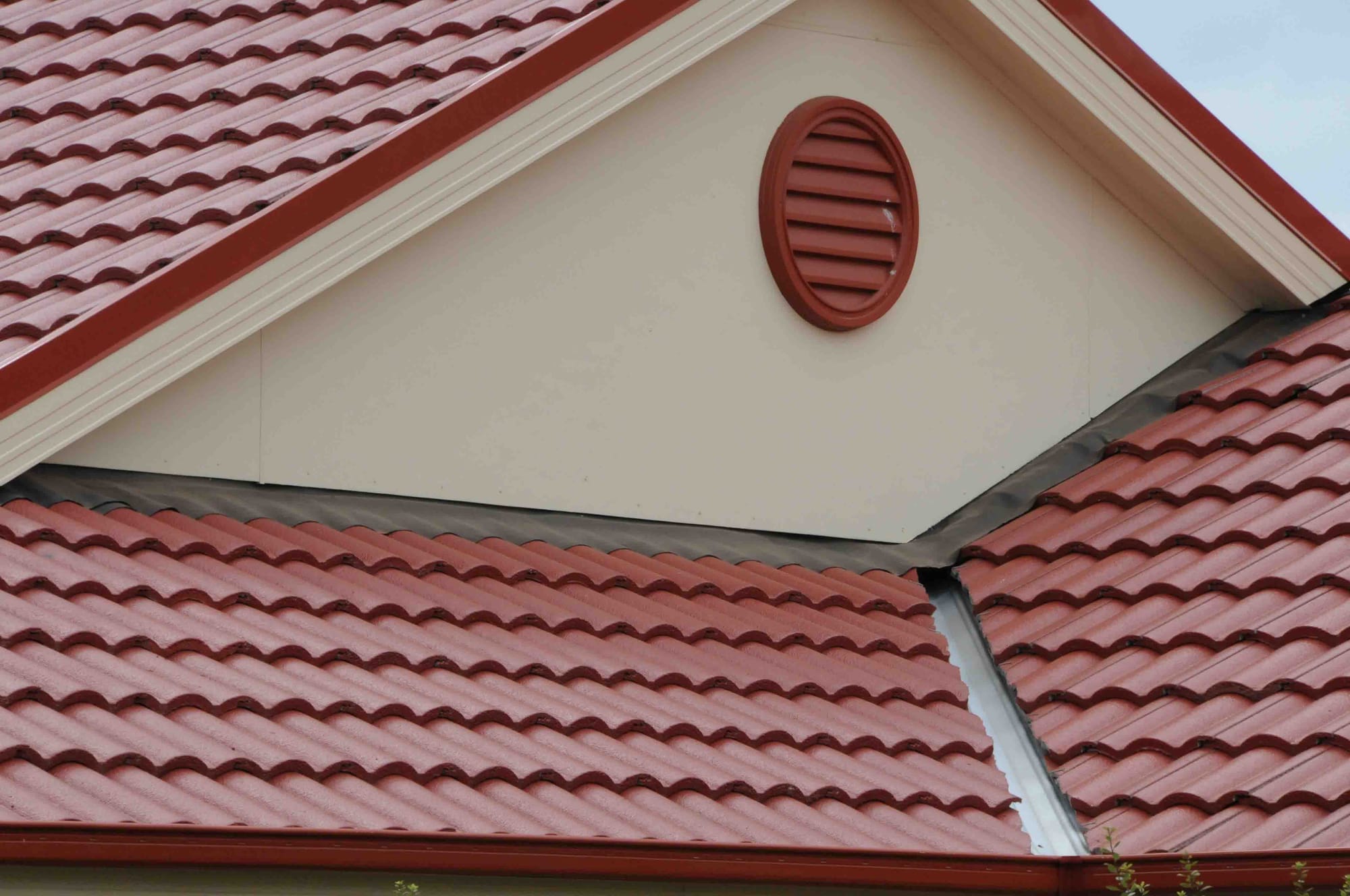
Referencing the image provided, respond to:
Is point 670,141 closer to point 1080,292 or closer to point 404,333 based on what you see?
point 404,333

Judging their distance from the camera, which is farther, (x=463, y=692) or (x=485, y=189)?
(x=485, y=189)

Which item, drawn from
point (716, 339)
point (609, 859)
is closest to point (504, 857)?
point (609, 859)

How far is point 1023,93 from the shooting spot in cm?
925

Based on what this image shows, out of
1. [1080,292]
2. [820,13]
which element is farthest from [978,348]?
[820,13]

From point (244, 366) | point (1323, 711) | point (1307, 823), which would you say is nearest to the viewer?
point (1307, 823)

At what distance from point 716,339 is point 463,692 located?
2341mm

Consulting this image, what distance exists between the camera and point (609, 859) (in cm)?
561

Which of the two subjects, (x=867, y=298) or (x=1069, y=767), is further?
(x=867, y=298)

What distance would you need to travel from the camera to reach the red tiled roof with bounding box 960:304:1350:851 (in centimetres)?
672

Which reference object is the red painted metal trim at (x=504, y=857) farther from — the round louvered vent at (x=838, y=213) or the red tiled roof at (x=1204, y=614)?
the round louvered vent at (x=838, y=213)

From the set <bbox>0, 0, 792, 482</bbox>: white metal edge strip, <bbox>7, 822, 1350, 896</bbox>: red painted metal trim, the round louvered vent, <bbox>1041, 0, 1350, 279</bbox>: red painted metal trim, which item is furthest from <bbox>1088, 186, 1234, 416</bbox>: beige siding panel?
<bbox>7, 822, 1350, 896</bbox>: red painted metal trim

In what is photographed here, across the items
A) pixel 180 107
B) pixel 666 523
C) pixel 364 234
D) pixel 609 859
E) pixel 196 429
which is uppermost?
pixel 180 107

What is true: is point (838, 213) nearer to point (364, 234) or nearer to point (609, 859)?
point (364, 234)

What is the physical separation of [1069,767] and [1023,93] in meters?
3.32
